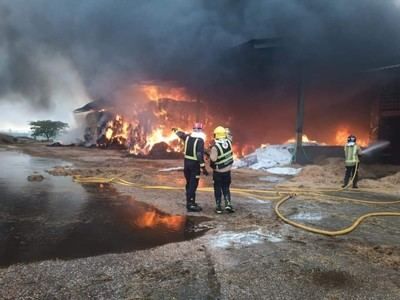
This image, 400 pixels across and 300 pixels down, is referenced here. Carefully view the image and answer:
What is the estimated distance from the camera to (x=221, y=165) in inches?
251

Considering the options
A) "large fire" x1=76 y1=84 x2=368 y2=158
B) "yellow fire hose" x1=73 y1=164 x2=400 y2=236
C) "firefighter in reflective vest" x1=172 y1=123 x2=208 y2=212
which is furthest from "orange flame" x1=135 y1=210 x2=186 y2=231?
"large fire" x1=76 y1=84 x2=368 y2=158

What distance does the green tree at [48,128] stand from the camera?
47531 millimetres

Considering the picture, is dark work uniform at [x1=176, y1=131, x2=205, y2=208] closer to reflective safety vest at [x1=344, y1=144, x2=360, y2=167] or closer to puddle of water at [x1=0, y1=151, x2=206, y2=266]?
puddle of water at [x1=0, y1=151, x2=206, y2=266]

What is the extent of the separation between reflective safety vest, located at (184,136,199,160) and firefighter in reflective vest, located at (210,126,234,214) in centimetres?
36

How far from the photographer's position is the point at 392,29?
1541 cm

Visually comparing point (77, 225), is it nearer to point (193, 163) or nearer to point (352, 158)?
point (193, 163)

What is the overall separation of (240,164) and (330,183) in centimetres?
545

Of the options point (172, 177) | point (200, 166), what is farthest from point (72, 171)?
point (200, 166)

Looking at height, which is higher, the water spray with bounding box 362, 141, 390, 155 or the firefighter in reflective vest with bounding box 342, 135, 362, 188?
the water spray with bounding box 362, 141, 390, 155

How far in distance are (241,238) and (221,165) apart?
1791 mm

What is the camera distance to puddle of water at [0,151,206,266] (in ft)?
14.1

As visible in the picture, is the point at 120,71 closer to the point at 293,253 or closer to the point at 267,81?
the point at 267,81

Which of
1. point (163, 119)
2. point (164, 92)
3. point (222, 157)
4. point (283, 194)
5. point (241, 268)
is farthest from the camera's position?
point (164, 92)

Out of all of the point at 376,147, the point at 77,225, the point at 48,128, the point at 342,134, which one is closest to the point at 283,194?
the point at 77,225
